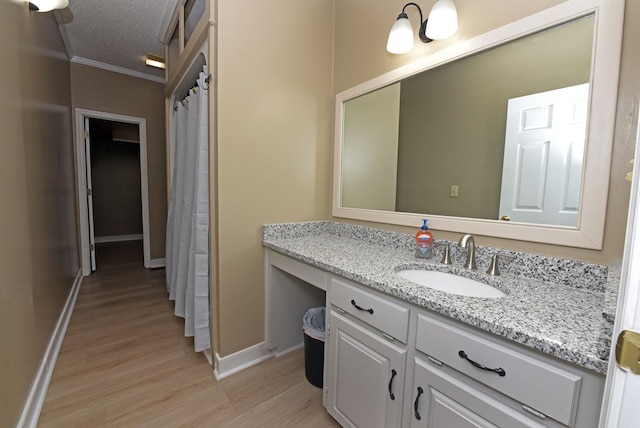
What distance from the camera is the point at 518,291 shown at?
0.92 meters

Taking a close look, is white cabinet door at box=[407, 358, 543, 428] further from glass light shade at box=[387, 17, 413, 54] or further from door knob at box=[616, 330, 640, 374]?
glass light shade at box=[387, 17, 413, 54]

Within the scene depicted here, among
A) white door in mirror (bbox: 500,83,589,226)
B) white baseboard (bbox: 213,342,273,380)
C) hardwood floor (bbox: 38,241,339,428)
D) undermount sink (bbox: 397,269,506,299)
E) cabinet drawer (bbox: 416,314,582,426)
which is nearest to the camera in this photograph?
cabinet drawer (bbox: 416,314,582,426)

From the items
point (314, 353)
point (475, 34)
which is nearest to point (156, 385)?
point (314, 353)

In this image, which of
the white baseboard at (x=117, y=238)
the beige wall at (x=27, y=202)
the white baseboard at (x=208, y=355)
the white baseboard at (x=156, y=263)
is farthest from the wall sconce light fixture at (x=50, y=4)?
the white baseboard at (x=117, y=238)

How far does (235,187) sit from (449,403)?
1357 mm

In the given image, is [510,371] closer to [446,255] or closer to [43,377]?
[446,255]

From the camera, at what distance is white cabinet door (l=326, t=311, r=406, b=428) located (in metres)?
0.96

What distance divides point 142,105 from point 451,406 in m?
4.33

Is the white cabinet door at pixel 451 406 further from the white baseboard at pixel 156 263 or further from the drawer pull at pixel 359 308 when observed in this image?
the white baseboard at pixel 156 263

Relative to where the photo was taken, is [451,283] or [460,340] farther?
[451,283]

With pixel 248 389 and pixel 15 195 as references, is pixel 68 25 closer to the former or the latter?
pixel 15 195

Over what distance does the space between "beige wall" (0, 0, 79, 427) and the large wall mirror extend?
1.71 meters

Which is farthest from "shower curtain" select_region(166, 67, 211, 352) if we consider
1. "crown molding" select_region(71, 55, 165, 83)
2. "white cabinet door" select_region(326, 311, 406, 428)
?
"crown molding" select_region(71, 55, 165, 83)

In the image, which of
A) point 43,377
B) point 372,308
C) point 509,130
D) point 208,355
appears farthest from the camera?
point 208,355
